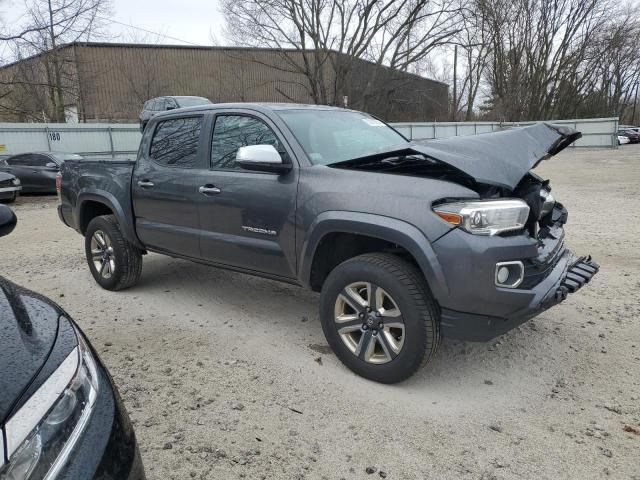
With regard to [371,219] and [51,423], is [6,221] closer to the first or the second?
[51,423]

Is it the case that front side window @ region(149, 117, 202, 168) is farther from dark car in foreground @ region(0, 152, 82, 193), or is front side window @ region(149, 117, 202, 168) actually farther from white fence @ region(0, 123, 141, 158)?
white fence @ region(0, 123, 141, 158)

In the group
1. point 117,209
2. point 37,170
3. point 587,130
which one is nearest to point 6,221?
point 117,209

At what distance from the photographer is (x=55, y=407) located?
1438 mm

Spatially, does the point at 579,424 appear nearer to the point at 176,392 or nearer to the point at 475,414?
the point at 475,414

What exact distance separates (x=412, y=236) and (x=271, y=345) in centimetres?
159

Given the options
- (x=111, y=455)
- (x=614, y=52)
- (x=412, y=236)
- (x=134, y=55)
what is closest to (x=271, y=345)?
(x=412, y=236)

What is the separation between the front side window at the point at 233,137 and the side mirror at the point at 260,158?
35 cm

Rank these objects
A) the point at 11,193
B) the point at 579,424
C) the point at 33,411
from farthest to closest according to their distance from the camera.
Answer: the point at 11,193 < the point at 579,424 < the point at 33,411

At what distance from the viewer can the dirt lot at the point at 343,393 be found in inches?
99.1

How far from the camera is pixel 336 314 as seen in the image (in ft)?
10.8

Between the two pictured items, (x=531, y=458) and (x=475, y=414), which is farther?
(x=475, y=414)

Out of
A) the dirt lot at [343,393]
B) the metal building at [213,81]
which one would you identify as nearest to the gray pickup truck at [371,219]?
the dirt lot at [343,393]

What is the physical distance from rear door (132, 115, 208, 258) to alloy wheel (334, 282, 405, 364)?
1617 mm

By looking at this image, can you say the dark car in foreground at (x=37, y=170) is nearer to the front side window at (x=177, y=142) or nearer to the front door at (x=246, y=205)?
the front side window at (x=177, y=142)
